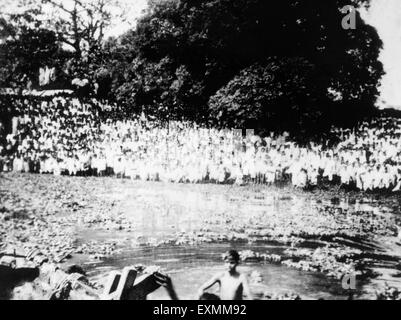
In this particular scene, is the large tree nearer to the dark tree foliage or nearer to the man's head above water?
the dark tree foliage

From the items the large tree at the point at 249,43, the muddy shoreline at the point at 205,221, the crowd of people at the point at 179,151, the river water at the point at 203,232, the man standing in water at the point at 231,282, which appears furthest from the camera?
the large tree at the point at 249,43

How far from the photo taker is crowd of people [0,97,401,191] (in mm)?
5828

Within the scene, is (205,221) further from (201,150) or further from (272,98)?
(272,98)

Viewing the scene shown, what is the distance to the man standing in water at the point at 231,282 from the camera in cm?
518

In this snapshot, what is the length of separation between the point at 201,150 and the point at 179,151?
0.32 metres

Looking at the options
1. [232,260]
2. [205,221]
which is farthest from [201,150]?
[232,260]

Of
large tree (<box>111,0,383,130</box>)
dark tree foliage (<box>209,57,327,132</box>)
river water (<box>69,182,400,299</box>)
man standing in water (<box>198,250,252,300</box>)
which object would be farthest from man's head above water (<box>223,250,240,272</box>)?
large tree (<box>111,0,383,130</box>)

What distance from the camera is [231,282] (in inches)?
206

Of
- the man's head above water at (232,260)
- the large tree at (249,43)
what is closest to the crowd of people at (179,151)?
the large tree at (249,43)

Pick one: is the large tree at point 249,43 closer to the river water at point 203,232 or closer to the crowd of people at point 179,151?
the crowd of people at point 179,151

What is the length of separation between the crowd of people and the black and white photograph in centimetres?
2

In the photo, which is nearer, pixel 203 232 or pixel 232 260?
pixel 232 260

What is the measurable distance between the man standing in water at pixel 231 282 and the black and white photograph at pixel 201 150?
25 millimetres
